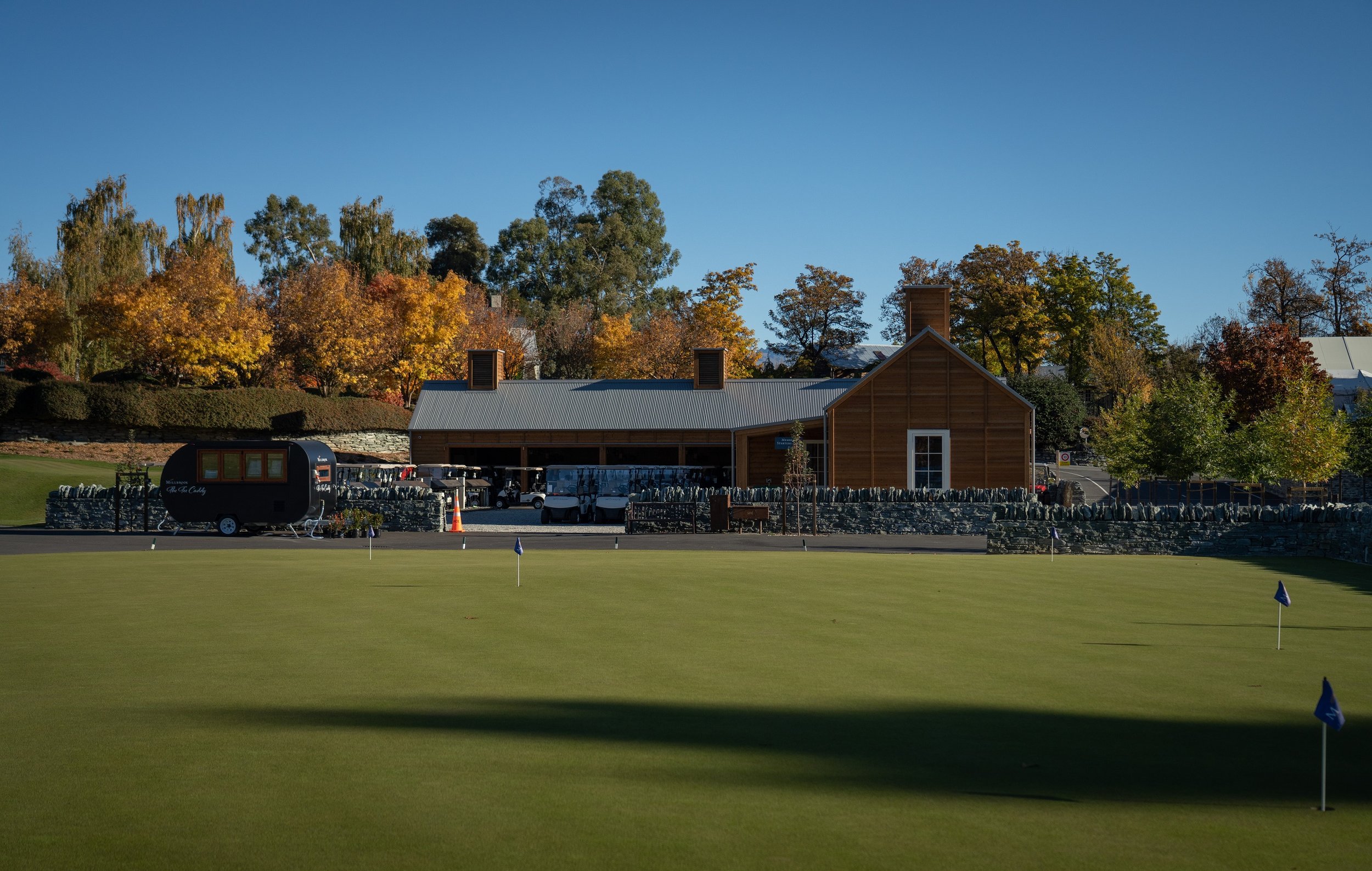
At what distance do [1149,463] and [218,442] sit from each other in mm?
31404

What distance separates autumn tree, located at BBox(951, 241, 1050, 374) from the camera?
69.4m

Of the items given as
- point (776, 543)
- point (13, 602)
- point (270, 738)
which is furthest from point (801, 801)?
point (776, 543)

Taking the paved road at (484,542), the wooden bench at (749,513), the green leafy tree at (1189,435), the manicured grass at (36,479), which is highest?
the green leafy tree at (1189,435)

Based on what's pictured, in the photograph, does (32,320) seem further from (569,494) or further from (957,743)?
(957,743)

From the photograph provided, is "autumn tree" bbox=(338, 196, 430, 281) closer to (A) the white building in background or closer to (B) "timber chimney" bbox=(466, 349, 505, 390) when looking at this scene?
(B) "timber chimney" bbox=(466, 349, 505, 390)

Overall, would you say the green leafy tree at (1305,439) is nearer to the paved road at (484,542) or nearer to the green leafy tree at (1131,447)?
the green leafy tree at (1131,447)

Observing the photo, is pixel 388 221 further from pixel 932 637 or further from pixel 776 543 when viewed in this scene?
pixel 932 637

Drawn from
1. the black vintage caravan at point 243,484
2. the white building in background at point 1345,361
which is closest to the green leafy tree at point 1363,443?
the white building in background at point 1345,361

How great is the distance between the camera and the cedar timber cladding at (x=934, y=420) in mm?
37469

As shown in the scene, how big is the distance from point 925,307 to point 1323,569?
22008mm

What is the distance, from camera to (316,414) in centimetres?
5512

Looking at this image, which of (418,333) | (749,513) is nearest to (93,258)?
(418,333)

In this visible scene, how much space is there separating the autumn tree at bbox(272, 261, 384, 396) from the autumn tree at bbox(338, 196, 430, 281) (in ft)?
36.2

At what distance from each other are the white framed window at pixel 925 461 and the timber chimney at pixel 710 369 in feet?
47.4
